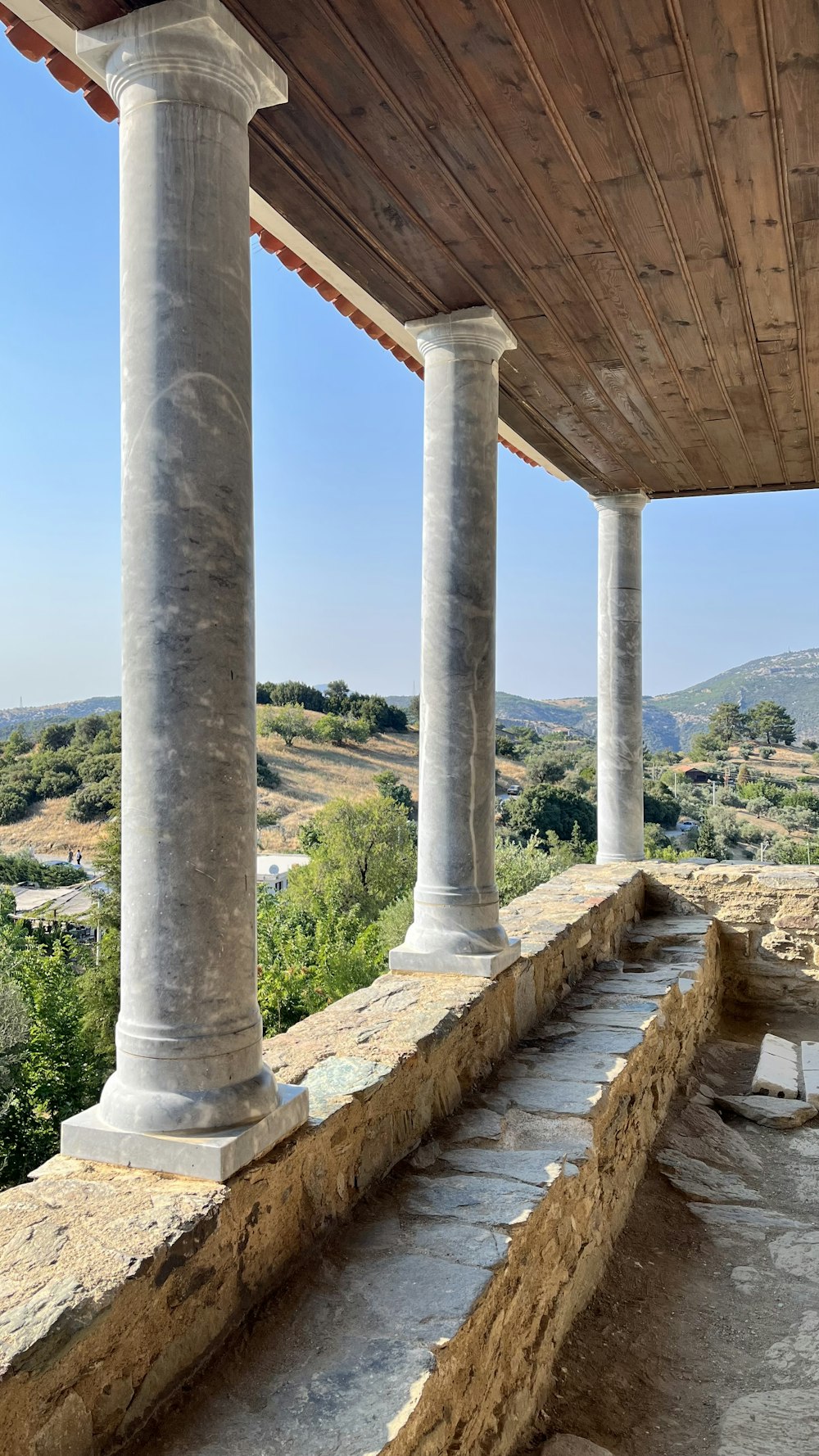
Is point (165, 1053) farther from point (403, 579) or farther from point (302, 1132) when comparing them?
point (403, 579)

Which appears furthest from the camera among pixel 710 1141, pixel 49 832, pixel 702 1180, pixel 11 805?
pixel 11 805

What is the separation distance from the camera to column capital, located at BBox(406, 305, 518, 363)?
4.61 metres

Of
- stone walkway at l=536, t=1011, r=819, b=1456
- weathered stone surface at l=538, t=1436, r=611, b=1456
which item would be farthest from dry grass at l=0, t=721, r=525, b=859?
weathered stone surface at l=538, t=1436, r=611, b=1456

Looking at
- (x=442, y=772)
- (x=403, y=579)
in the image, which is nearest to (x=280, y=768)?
(x=403, y=579)

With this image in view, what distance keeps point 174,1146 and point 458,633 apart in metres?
2.85

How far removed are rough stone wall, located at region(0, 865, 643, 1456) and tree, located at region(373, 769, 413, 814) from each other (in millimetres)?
53110

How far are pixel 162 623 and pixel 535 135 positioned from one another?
2.18 metres

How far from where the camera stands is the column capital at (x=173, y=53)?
2.46 metres

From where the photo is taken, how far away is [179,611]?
7.93 ft

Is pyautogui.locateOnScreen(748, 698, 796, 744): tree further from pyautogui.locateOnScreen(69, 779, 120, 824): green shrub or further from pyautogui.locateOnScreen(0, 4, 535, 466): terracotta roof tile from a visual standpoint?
pyautogui.locateOnScreen(0, 4, 535, 466): terracotta roof tile

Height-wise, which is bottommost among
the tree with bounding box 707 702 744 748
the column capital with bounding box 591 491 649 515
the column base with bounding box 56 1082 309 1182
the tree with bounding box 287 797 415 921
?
the tree with bounding box 287 797 415 921

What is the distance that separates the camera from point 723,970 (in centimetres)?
811

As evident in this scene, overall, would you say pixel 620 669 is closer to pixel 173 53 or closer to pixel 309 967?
pixel 173 53

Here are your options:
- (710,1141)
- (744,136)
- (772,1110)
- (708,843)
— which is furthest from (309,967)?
(744,136)
